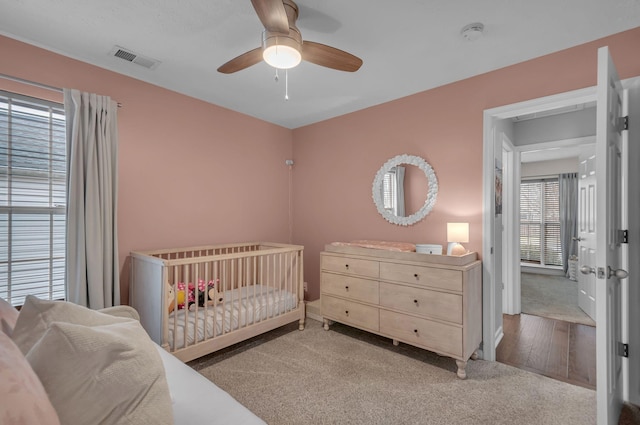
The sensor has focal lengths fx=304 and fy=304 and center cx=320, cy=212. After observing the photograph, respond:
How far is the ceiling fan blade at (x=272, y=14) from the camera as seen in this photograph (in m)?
1.37

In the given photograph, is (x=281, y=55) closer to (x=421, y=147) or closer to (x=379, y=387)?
(x=421, y=147)

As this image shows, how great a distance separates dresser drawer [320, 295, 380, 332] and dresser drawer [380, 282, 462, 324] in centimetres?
18

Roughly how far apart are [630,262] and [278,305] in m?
2.67

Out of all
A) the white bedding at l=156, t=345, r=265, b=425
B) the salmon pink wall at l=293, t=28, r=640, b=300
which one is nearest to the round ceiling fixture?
the salmon pink wall at l=293, t=28, r=640, b=300

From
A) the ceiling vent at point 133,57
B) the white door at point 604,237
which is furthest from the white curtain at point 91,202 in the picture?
the white door at point 604,237

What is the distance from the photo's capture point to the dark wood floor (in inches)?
91.9

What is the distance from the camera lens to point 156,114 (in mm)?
2822

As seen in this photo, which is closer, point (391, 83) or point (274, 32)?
point (274, 32)

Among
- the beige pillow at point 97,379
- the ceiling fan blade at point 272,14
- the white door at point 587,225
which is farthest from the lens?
the white door at point 587,225

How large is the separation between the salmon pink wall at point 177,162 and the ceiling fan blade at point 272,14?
1.77 meters

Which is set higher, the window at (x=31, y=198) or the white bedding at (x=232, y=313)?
the window at (x=31, y=198)

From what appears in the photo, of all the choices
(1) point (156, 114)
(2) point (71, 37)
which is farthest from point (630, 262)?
(2) point (71, 37)

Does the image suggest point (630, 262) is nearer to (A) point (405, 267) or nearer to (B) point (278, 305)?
(A) point (405, 267)

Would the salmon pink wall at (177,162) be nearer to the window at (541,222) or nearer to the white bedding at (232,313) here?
the white bedding at (232,313)
